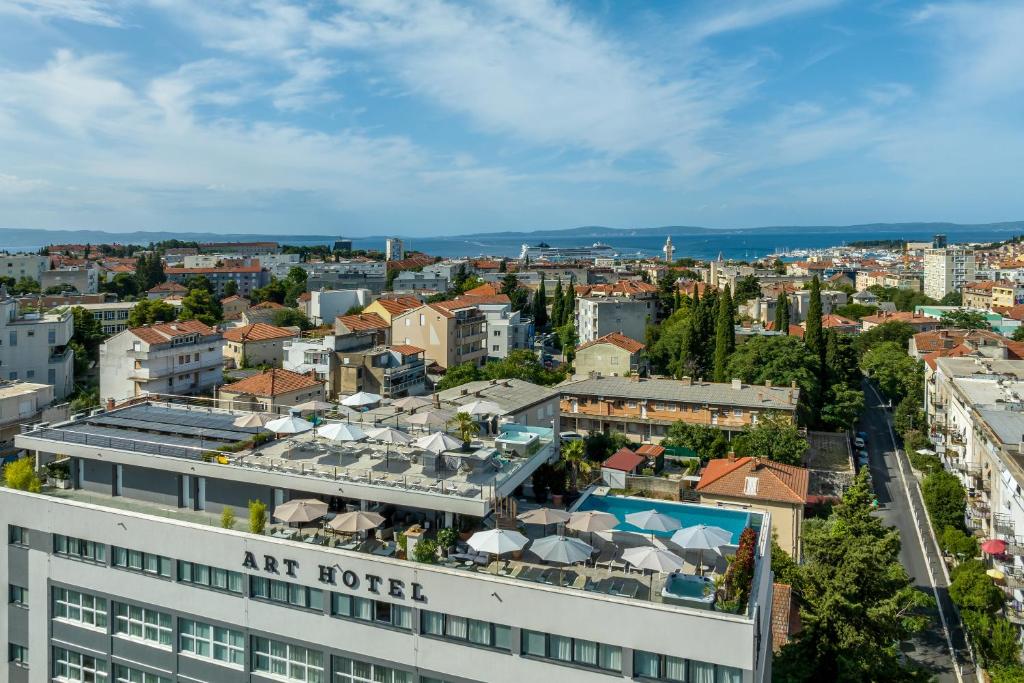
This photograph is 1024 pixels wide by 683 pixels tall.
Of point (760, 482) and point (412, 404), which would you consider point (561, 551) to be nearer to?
point (412, 404)

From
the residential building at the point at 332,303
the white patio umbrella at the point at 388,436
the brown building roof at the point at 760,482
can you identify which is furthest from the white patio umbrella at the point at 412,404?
the residential building at the point at 332,303

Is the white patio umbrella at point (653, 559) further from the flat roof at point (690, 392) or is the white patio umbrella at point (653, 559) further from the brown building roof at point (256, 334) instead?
the brown building roof at point (256, 334)

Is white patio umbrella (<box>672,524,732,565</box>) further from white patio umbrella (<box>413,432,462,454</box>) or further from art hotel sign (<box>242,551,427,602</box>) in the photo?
white patio umbrella (<box>413,432,462,454</box>)

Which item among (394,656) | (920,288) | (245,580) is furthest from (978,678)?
(920,288)

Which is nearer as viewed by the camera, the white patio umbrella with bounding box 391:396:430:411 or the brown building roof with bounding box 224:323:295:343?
the white patio umbrella with bounding box 391:396:430:411

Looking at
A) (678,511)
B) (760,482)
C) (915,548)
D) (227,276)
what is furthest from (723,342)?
(227,276)

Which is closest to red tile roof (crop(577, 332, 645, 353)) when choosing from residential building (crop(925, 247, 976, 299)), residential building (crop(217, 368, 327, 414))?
residential building (crop(217, 368, 327, 414))
